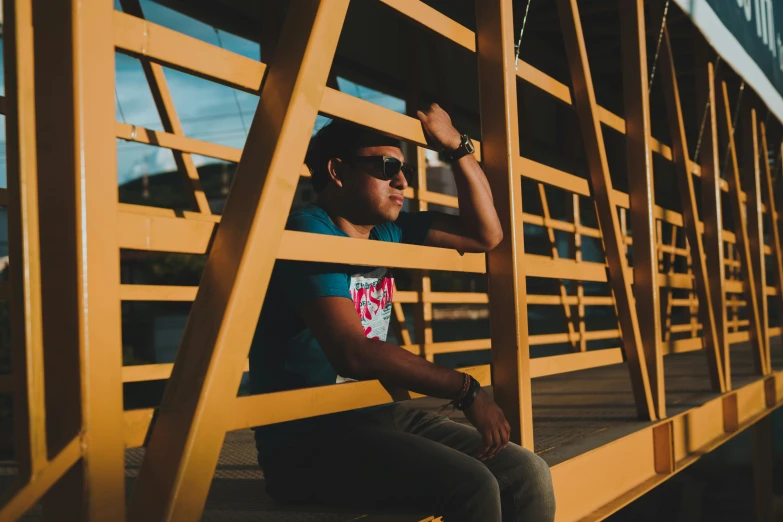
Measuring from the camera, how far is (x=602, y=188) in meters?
3.99

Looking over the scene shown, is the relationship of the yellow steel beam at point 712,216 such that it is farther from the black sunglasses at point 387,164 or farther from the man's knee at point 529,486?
the black sunglasses at point 387,164

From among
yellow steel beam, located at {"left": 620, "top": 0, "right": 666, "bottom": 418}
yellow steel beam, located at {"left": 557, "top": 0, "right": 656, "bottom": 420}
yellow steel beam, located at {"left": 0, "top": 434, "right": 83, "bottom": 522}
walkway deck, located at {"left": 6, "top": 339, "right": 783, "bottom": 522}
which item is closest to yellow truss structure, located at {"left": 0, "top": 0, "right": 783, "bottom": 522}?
yellow steel beam, located at {"left": 0, "top": 434, "right": 83, "bottom": 522}

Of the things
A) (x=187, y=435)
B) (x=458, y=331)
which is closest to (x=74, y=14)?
(x=187, y=435)

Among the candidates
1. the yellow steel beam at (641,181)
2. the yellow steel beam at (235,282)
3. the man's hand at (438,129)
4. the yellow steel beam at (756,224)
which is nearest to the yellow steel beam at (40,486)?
the yellow steel beam at (235,282)

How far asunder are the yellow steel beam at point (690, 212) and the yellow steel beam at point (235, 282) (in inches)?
148

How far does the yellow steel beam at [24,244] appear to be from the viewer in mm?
1503

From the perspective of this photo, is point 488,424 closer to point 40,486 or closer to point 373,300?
point 373,300

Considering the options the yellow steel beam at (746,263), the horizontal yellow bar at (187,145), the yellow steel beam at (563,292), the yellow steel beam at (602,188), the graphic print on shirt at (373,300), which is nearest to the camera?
the graphic print on shirt at (373,300)

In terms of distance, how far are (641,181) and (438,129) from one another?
7.06ft

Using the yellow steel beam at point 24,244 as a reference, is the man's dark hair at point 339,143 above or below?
above

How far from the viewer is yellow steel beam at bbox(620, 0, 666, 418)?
444 centimetres

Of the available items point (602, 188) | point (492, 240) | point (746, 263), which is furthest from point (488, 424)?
point (746, 263)

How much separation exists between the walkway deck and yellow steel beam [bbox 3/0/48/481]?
0.83m

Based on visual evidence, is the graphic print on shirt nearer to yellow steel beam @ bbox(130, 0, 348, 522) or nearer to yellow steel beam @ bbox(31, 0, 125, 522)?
yellow steel beam @ bbox(130, 0, 348, 522)
